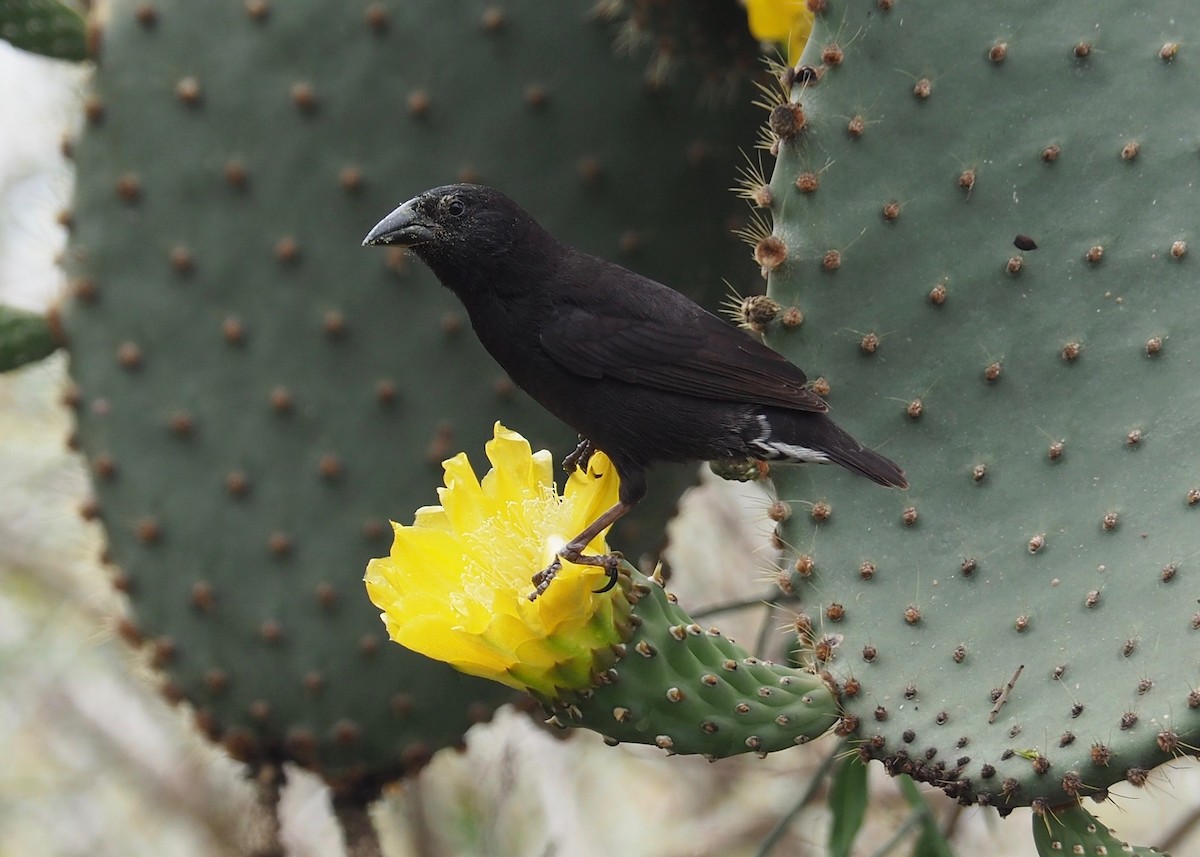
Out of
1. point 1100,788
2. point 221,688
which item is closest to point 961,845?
point 221,688

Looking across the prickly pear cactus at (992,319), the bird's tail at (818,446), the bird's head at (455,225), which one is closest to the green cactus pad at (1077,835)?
the prickly pear cactus at (992,319)

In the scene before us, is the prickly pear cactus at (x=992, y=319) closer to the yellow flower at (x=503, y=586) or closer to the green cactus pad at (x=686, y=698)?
the green cactus pad at (x=686, y=698)

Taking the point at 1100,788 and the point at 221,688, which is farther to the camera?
the point at 221,688

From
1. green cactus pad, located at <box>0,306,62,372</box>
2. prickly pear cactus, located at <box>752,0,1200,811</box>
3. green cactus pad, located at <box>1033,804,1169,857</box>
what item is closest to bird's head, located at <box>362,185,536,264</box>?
prickly pear cactus, located at <box>752,0,1200,811</box>

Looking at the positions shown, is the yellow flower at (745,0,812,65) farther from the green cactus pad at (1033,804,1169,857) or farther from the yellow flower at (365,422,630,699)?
the green cactus pad at (1033,804,1169,857)

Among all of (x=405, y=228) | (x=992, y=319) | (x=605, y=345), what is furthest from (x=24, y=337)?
(x=992, y=319)

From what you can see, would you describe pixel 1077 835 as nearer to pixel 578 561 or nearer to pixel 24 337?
pixel 578 561

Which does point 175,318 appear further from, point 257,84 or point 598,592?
point 598,592
